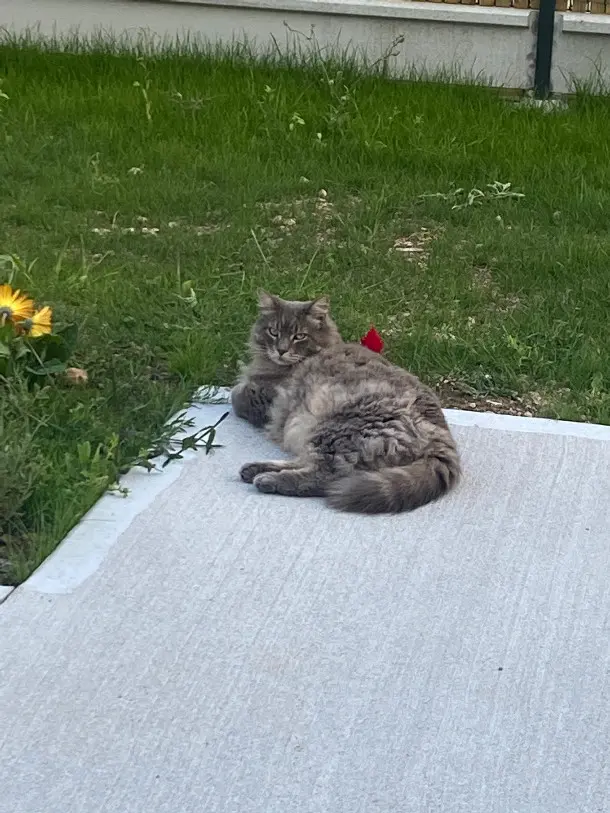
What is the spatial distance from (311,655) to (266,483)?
1.00 meters

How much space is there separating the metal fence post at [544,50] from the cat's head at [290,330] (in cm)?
478

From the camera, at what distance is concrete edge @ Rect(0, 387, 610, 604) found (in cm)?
383

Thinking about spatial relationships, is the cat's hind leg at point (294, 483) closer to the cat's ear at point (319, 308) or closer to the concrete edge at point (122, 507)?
the concrete edge at point (122, 507)

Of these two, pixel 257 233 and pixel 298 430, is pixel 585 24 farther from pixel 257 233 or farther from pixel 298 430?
pixel 298 430

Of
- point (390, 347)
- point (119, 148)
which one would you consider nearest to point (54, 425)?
point (390, 347)

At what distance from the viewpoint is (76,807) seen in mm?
2902

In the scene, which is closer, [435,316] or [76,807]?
[76,807]

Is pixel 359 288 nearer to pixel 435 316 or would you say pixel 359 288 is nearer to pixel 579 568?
pixel 435 316

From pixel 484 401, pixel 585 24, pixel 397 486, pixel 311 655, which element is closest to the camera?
pixel 311 655

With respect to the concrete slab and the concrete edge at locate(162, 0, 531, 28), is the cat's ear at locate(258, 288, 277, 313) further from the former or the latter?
the concrete edge at locate(162, 0, 531, 28)

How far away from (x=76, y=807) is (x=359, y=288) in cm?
389

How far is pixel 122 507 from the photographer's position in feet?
14.0

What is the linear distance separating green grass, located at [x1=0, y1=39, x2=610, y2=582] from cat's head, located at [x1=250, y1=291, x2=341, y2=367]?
35 centimetres

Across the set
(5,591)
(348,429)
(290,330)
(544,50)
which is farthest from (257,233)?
(5,591)
